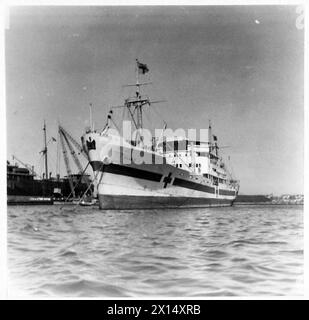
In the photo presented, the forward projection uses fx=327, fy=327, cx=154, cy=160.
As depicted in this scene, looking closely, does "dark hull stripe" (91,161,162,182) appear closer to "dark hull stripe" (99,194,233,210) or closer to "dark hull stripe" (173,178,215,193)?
"dark hull stripe" (99,194,233,210)

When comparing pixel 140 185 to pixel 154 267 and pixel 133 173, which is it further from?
pixel 154 267

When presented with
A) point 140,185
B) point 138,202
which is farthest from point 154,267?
point 138,202

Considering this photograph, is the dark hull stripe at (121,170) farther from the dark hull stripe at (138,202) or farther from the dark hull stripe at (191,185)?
the dark hull stripe at (191,185)

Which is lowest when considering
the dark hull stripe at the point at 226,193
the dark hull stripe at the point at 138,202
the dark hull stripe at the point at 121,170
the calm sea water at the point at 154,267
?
the dark hull stripe at the point at 226,193

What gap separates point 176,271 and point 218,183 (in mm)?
41486

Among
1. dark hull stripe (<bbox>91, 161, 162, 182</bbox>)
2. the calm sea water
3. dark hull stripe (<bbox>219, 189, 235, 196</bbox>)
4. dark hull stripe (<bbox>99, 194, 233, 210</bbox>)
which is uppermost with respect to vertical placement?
dark hull stripe (<bbox>91, 161, 162, 182</bbox>)

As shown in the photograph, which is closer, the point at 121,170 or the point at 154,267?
the point at 154,267

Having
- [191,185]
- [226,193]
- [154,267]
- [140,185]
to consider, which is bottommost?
[226,193]

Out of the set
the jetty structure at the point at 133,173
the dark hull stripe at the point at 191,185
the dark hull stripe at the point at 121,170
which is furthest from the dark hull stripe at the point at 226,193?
the dark hull stripe at the point at 121,170

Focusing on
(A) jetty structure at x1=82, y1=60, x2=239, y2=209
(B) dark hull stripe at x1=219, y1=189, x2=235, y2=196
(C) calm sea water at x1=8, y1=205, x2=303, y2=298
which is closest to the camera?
(C) calm sea water at x1=8, y1=205, x2=303, y2=298

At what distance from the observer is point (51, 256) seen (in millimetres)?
8094

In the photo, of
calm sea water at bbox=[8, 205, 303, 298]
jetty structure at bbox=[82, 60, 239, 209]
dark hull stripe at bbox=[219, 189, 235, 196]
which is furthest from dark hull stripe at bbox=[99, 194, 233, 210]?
dark hull stripe at bbox=[219, 189, 235, 196]
